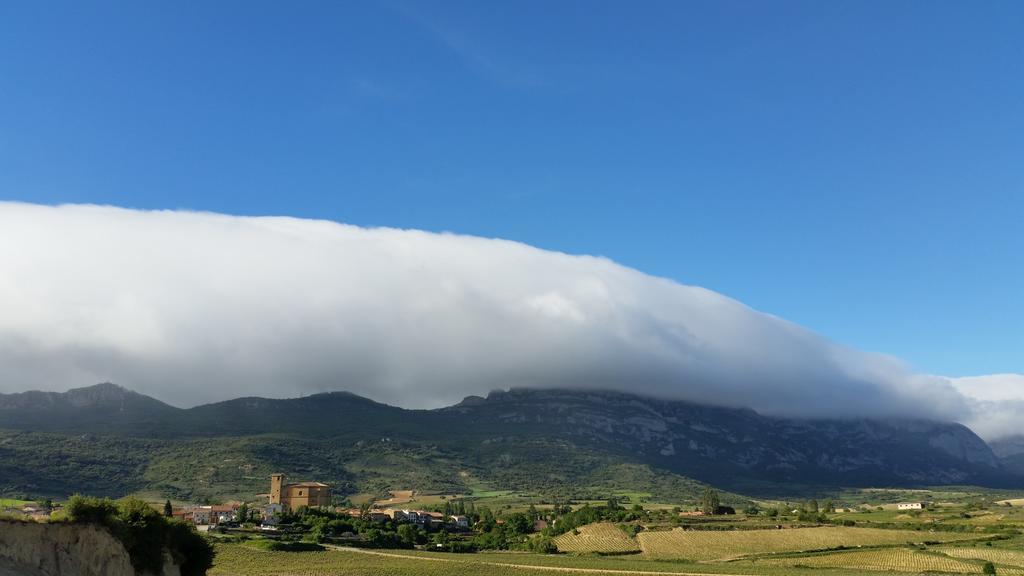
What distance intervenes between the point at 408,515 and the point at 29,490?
104 metres

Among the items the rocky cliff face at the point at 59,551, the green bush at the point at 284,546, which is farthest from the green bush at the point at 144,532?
the green bush at the point at 284,546

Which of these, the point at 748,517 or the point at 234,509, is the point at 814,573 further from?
the point at 234,509

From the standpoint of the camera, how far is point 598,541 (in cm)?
13500

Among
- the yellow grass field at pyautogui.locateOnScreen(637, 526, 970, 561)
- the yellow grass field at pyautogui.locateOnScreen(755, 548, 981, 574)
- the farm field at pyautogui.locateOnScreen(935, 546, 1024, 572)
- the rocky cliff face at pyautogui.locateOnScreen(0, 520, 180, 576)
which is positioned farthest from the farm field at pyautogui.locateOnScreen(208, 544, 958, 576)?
the rocky cliff face at pyautogui.locateOnScreen(0, 520, 180, 576)

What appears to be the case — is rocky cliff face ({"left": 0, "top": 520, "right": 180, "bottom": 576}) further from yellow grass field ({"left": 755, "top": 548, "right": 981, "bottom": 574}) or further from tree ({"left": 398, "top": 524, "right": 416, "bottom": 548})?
yellow grass field ({"left": 755, "top": 548, "right": 981, "bottom": 574})

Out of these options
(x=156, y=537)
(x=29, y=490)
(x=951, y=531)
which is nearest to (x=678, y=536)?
(x=951, y=531)

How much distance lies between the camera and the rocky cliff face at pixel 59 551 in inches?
1471

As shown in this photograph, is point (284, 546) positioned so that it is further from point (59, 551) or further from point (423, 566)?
point (59, 551)

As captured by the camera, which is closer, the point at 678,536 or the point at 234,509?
the point at 678,536

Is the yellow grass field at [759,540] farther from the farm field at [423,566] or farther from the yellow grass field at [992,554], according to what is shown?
the farm field at [423,566]

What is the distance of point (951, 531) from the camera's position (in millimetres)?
136750

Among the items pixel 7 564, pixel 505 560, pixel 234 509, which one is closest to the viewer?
pixel 7 564

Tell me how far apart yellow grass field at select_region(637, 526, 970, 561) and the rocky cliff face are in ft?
301

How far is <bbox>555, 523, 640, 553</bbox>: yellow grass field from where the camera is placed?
128125mm
